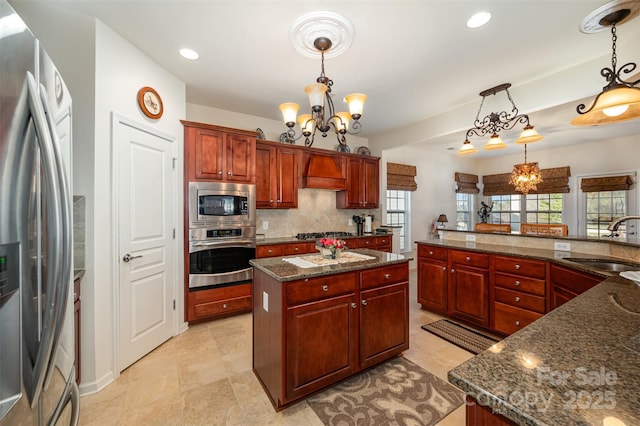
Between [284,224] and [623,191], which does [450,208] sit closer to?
[623,191]

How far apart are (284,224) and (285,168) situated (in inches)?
37.2

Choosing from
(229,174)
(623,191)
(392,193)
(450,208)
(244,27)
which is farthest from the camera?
(450,208)

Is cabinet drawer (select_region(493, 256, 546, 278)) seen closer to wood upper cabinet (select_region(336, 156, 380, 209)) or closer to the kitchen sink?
the kitchen sink

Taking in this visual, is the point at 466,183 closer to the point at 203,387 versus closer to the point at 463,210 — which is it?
the point at 463,210

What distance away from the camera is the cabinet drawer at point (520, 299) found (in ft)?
8.18

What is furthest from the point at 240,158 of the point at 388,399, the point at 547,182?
the point at 547,182

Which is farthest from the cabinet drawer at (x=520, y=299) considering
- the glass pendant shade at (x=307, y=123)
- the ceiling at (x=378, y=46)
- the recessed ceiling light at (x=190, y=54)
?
the recessed ceiling light at (x=190, y=54)

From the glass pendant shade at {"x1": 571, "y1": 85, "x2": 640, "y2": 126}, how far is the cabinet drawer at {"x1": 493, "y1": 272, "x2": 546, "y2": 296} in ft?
4.79

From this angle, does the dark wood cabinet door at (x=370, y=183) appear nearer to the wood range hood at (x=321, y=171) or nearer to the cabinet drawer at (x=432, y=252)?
the wood range hood at (x=321, y=171)

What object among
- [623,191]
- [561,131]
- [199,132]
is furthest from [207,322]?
[623,191]

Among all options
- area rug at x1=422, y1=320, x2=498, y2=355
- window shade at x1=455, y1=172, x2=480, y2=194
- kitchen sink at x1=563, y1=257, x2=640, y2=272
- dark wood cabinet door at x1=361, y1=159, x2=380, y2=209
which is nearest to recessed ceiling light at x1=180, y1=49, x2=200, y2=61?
dark wood cabinet door at x1=361, y1=159, x2=380, y2=209

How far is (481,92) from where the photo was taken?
332 cm

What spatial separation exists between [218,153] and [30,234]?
2.80 meters

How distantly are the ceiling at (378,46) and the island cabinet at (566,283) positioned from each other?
184 cm
